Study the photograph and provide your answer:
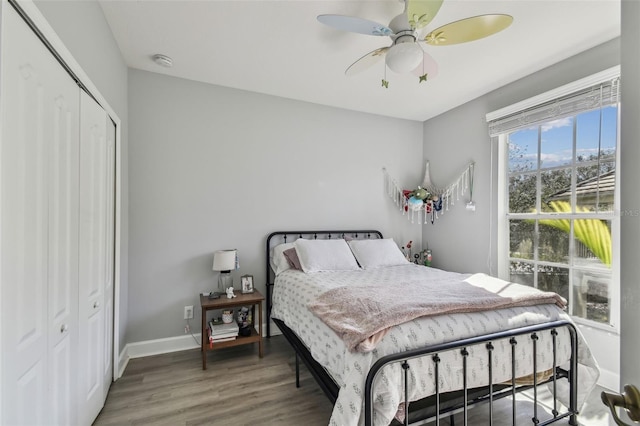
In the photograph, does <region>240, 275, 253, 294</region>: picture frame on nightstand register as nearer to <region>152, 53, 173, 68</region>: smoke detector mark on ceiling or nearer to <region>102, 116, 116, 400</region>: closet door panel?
<region>102, 116, 116, 400</region>: closet door panel

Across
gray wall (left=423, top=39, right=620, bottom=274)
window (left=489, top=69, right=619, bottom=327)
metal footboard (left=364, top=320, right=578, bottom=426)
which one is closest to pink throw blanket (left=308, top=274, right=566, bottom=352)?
metal footboard (left=364, top=320, right=578, bottom=426)

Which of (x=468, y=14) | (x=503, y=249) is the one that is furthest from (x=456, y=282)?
(x=468, y=14)

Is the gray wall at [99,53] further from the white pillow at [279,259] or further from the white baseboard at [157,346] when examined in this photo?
the white pillow at [279,259]

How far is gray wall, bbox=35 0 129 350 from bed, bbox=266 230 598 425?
5.38 feet

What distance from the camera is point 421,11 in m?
1.60

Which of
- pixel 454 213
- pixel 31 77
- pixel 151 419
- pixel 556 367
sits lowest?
pixel 151 419

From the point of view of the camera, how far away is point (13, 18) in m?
1.00

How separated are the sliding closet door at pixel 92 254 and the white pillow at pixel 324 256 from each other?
159cm

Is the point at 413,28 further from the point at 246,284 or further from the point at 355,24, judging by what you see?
the point at 246,284

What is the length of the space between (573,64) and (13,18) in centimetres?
357

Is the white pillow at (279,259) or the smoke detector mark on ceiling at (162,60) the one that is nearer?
the smoke detector mark on ceiling at (162,60)

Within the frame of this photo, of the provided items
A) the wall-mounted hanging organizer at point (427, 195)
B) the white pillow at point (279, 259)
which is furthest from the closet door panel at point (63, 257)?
the wall-mounted hanging organizer at point (427, 195)

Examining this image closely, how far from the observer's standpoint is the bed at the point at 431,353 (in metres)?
1.34

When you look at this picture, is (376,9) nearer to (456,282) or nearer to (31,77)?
(31,77)
